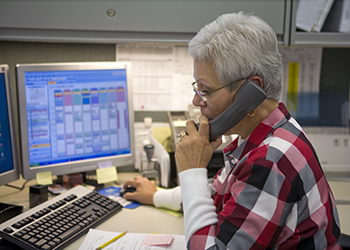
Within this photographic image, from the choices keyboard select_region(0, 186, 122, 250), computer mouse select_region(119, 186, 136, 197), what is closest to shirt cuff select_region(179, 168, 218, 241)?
keyboard select_region(0, 186, 122, 250)

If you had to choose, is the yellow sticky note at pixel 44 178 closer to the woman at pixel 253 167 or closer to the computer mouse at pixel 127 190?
the computer mouse at pixel 127 190

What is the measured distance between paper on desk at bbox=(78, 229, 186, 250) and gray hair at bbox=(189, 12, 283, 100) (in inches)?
17.7

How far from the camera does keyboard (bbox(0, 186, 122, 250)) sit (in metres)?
0.84

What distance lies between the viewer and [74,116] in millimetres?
1252

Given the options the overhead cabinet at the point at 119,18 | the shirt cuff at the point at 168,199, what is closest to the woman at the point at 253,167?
the shirt cuff at the point at 168,199

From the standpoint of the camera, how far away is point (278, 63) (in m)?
0.77

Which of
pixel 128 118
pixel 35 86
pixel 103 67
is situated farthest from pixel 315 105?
pixel 35 86

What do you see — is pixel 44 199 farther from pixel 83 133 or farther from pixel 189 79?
pixel 189 79

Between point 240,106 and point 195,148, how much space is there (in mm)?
162

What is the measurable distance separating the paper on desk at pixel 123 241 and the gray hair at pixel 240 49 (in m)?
0.45

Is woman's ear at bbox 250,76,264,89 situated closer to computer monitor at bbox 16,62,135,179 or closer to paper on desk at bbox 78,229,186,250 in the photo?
paper on desk at bbox 78,229,186,250

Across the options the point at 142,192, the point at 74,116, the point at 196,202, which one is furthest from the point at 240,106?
the point at 74,116

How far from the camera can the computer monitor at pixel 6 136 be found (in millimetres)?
1089

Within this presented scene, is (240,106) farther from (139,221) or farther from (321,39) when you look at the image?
(321,39)
